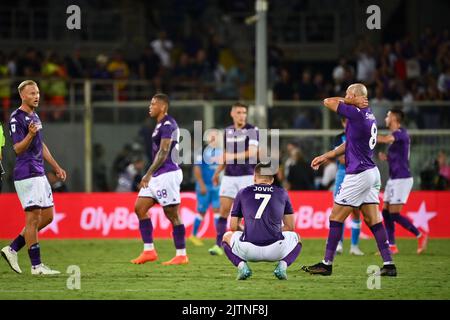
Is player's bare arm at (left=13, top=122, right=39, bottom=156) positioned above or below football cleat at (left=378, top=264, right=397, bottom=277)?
above

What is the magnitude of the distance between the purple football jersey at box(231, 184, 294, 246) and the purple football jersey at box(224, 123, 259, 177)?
4.14 meters

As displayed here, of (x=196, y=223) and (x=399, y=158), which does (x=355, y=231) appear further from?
(x=196, y=223)

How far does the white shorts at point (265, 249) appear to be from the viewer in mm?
12828

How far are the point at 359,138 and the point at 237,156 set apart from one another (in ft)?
13.1

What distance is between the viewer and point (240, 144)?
56.3 ft

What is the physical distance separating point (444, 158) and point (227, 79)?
329 inches

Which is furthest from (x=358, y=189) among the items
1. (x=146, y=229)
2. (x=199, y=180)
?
(x=199, y=180)

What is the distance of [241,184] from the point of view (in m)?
17.3

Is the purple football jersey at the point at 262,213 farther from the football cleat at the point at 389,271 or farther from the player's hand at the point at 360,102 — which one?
the football cleat at the point at 389,271

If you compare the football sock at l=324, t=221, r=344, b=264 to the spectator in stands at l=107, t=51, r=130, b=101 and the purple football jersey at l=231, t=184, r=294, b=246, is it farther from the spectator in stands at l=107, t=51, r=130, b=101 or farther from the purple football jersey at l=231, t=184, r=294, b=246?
the spectator in stands at l=107, t=51, r=130, b=101

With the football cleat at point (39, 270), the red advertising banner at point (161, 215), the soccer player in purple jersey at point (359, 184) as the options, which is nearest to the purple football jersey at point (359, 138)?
the soccer player in purple jersey at point (359, 184)

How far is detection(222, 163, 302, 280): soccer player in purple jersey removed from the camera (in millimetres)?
12828

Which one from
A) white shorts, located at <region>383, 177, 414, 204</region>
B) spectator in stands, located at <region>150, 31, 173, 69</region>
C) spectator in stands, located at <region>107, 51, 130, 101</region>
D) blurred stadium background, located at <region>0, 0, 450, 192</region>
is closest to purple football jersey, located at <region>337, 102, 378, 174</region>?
white shorts, located at <region>383, 177, 414, 204</region>

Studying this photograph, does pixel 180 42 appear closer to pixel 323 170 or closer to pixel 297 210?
pixel 323 170
